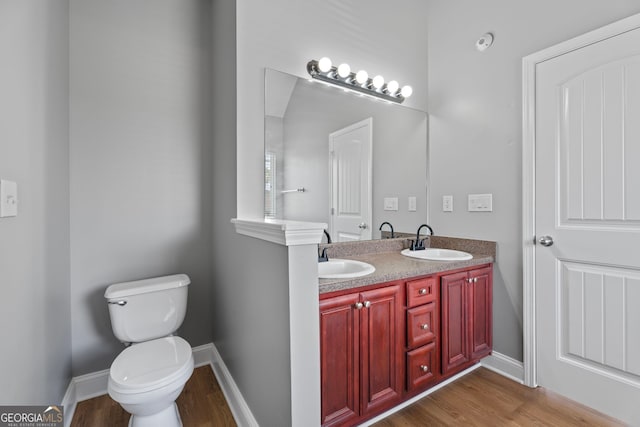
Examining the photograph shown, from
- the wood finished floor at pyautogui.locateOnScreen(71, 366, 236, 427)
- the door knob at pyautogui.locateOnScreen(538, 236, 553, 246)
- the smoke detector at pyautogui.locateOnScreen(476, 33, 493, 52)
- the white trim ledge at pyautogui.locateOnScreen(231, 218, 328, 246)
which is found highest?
the smoke detector at pyautogui.locateOnScreen(476, 33, 493, 52)

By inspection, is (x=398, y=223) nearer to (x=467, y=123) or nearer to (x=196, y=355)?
(x=467, y=123)

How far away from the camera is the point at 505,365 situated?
207cm

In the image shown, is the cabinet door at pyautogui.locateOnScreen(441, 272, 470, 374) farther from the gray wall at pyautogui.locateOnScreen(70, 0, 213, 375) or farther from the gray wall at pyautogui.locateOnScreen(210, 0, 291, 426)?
the gray wall at pyautogui.locateOnScreen(70, 0, 213, 375)

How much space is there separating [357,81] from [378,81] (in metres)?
0.19

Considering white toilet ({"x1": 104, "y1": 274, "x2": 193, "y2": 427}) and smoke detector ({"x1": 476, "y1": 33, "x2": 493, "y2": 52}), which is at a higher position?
smoke detector ({"x1": 476, "y1": 33, "x2": 493, "y2": 52})

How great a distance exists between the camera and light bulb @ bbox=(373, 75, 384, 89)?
7.30 ft

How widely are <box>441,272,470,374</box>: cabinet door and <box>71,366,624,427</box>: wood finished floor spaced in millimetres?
192

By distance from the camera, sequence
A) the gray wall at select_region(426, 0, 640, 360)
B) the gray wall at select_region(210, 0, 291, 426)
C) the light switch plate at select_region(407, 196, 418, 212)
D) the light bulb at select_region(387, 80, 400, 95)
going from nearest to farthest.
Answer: the gray wall at select_region(210, 0, 291, 426), the gray wall at select_region(426, 0, 640, 360), the light bulb at select_region(387, 80, 400, 95), the light switch plate at select_region(407, 196, 418, 212)

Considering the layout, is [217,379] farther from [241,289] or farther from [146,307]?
[241,289]

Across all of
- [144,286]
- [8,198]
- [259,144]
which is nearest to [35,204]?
[8,198]

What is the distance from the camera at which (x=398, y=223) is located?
2.39 m

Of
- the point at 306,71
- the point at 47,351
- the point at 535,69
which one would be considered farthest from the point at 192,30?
the point at 535,69

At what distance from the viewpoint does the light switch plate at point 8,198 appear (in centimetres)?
90

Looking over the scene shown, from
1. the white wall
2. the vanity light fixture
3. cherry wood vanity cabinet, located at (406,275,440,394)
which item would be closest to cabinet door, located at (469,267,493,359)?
cherry wood vanity cabinet, located at (406,275,440,394)
